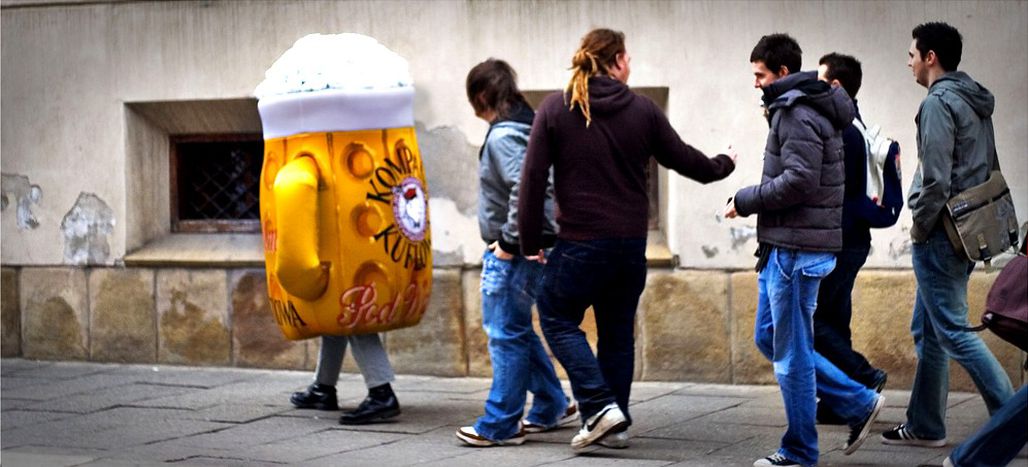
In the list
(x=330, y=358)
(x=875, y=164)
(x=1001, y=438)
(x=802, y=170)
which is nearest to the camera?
(x=1001, y=438)

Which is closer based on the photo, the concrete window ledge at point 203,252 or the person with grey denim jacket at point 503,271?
the person with grey denim jacket at point 503,271

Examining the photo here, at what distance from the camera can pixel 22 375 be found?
31.6ft

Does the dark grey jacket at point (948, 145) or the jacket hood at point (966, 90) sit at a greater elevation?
the jacket hood at point (966, 90)

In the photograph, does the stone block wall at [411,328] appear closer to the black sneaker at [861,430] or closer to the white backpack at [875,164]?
the white backpack at [875,164]

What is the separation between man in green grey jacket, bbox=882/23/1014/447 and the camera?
625 centimetres

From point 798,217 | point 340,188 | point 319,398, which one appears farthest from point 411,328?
point 798,217

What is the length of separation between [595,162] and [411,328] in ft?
10.3

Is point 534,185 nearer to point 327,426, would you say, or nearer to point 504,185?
point 504,185

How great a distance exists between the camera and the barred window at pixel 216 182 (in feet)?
32.7

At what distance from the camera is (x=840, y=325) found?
23.1 feet

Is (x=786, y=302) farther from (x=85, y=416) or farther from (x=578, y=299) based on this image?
(x=85, y=416)

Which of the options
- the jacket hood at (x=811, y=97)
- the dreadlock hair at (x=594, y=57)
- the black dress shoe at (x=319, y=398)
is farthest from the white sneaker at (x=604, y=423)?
the black dress shoe at (x=319, y=398)

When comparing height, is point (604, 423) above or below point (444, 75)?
below

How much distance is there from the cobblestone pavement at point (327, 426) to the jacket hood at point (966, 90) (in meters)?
1.40
